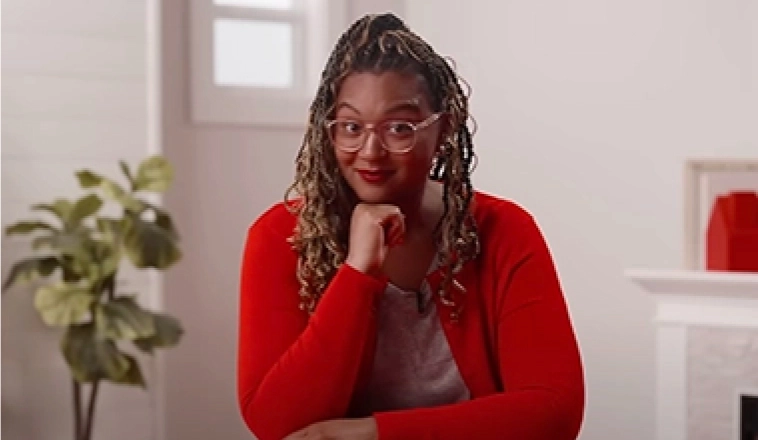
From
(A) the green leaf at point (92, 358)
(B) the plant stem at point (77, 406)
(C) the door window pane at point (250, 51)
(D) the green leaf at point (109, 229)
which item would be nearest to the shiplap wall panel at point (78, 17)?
(C) the door window pane at point (250, 51)

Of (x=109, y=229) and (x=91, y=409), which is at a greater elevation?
(x=109, y=229)

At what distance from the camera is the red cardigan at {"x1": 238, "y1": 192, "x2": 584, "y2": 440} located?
3.16ft

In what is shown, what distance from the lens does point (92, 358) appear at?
2357mm

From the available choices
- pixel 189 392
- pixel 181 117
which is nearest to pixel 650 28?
pixel 181 117

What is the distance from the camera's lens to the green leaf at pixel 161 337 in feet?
7.89

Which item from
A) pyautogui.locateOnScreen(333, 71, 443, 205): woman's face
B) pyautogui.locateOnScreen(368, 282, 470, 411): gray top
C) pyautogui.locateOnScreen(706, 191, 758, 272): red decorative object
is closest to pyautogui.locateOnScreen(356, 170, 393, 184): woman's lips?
pyautogui.locateOnScreen(333, 71, 443, 205): woman's face

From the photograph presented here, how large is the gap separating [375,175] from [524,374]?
0.73 ft

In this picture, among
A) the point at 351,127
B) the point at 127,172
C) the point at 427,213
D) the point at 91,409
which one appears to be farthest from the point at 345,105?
the point at 91,409

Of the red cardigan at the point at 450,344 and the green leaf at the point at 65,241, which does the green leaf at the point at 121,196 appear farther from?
the red cardigan at the point at 450,344

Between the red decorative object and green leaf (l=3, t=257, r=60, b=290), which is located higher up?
the red decorative object

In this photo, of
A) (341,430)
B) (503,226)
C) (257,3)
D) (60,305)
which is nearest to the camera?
(341,430)

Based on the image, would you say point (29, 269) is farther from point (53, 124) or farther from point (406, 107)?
point (406, 107)

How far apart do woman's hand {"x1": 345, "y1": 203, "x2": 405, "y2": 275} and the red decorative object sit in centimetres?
155

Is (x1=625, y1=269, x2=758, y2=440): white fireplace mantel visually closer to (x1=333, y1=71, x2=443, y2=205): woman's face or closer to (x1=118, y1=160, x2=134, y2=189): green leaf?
(x1=118, y1=160, x2=134, y2=189): green leaf
